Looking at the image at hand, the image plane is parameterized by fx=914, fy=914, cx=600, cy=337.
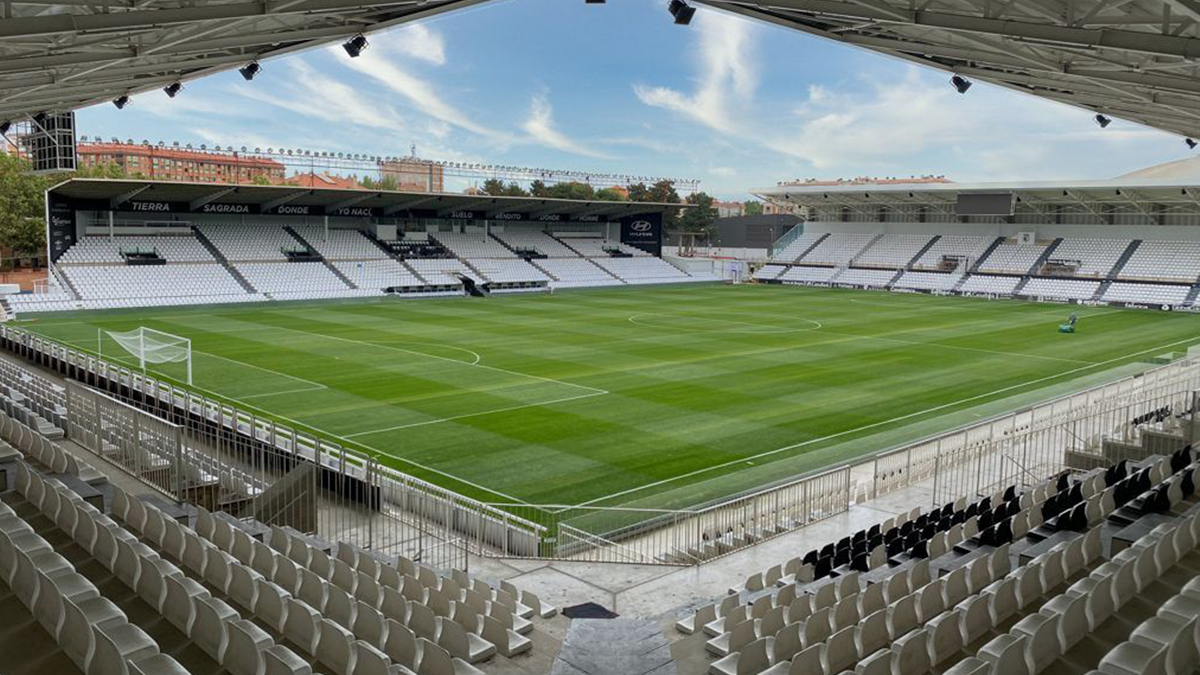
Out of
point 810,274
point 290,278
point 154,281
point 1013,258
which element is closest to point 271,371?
point 154,281

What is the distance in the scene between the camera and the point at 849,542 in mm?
11547

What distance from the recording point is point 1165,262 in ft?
196

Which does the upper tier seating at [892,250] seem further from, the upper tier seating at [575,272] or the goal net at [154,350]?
the goal net at [154,350]

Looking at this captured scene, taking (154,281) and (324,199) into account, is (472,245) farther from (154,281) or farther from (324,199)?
(154,281)

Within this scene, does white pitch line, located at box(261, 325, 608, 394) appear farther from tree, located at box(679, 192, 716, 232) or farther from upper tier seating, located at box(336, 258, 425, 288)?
tree, located at box(679, 192, 716, 232)

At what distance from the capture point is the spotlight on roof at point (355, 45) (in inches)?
629

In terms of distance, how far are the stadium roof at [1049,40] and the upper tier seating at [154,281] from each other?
41463 mm

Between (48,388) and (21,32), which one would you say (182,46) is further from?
(48,388)

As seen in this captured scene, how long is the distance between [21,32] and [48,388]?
10343 millimetres

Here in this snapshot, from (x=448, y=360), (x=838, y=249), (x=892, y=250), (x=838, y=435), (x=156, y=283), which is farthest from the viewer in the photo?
(x=838, y=249)

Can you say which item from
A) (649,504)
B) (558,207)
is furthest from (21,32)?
(558,207)

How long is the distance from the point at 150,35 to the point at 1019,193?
62529 mm

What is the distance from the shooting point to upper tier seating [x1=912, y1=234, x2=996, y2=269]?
7006cm

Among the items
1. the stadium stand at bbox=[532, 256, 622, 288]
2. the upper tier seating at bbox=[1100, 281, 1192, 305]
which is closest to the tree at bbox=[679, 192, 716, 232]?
the stadium stand at bbox=[532, 256, 622, 288]
